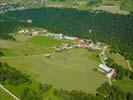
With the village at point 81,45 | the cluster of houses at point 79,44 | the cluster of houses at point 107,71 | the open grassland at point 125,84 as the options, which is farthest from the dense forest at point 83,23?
the open grassland at point 125,84

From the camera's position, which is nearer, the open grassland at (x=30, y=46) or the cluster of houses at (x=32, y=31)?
the open grassland at (x=30, y=46)

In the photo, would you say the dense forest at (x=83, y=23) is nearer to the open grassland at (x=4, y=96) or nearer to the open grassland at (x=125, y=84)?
the open grassland at (x=125, y=84)

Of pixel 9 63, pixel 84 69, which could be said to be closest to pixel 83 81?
pixel 84 69

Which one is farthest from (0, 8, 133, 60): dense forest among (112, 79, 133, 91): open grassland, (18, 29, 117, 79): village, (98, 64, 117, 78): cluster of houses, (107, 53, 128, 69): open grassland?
(112, 79, 133, 91): open grassland

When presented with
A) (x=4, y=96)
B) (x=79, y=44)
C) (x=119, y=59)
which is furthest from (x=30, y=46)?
(x=4, y=96)

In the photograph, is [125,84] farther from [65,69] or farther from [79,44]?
[79,44]

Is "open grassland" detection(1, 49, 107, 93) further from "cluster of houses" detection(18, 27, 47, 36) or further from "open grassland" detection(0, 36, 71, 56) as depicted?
"cluster of houses" detection(18, 27, 47, 36)
